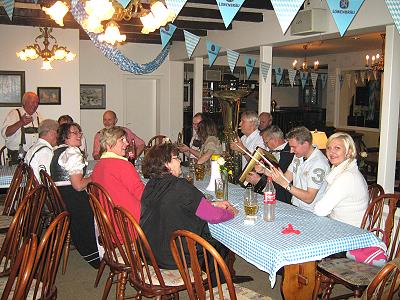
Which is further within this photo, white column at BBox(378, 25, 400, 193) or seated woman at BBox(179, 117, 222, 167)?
seated woman at BBox(179, 117, 222, 167)

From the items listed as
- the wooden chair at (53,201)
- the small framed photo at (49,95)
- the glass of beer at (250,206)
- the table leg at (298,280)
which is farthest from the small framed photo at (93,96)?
the table leg at (298,280)

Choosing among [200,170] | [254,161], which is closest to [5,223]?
[200,170]

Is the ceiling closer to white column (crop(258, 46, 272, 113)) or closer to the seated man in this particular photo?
white column (crop(258, 46, 272, 113))

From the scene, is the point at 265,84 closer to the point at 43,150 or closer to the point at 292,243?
the point at 43,150

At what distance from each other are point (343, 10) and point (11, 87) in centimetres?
508

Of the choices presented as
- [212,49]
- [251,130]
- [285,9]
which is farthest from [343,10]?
[212,49]

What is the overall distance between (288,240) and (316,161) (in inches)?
44.1

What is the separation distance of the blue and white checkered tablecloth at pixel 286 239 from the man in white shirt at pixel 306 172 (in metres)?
0.31

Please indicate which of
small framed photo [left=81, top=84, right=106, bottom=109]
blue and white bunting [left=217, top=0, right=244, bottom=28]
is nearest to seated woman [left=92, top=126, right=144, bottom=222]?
blue and white bunting [left=217, top=0, right=244, bottom=28]

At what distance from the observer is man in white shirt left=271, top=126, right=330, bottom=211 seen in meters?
3.14

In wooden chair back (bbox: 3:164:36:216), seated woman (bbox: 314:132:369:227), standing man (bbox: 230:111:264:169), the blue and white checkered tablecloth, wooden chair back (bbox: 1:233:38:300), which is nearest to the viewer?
wooden chair back (bbox: 1:233:38:300)

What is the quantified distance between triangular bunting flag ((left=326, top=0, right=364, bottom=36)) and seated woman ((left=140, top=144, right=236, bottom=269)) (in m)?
2.04

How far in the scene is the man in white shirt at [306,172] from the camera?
124 inches

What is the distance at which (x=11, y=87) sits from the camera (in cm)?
674
